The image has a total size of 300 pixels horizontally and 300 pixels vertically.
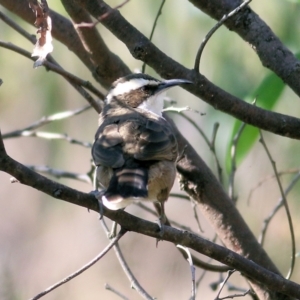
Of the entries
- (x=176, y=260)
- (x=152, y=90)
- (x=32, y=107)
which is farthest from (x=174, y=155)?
(x=32, y=107)

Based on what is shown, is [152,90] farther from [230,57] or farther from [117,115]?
[230,57]

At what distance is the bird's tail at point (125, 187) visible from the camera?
2869 millimetres

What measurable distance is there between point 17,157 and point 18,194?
0.67 m

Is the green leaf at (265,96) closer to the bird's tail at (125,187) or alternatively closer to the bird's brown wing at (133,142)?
the bird's brown wing at (133,142)

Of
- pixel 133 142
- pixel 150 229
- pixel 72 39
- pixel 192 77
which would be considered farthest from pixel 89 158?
pixel 150 229

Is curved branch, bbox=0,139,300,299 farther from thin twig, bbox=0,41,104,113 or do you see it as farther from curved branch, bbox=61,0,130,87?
curved branch, bbox=61,0,130,87

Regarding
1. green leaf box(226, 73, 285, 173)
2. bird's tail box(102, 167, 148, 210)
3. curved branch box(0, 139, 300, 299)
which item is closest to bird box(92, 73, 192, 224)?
bird's tail box(102, 167, 148, 210)

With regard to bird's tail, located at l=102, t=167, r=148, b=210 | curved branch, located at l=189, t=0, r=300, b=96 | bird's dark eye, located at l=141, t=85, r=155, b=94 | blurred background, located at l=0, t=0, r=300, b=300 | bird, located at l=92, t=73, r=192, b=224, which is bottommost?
bird's tail, located at l=102, t=167, r=148, b=210

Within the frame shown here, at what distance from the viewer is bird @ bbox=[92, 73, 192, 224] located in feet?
10.1

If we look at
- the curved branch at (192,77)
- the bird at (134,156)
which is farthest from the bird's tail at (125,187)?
the curved branch at (192,77)

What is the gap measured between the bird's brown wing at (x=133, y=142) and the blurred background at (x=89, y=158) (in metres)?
0.30

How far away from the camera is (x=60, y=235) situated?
375 inches

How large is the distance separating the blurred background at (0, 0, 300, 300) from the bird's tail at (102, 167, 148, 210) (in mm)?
690

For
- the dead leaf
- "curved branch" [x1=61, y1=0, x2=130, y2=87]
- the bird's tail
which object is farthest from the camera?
"curved branch" [x1=61, y1=0, x2=130, y2=87]
